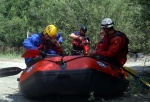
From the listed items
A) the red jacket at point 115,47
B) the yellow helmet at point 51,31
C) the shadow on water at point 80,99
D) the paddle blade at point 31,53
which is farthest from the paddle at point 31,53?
the red jacket at point 115,47

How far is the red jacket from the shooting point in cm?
629

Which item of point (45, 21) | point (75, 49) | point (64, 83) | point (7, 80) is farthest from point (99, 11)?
point (64, 83)

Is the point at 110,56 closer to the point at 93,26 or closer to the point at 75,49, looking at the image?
the point at 75,49

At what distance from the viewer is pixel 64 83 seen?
568 cm

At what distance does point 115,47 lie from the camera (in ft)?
20.6

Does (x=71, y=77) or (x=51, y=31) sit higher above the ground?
(x=51, y=31)

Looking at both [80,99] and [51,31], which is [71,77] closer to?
[80,99]

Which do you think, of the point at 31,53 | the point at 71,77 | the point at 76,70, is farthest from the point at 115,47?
the point at 31,53

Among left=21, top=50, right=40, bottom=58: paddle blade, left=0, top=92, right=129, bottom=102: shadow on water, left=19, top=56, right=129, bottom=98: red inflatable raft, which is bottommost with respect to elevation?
left=0, top=92, right=129, bottom=102: shadow on water

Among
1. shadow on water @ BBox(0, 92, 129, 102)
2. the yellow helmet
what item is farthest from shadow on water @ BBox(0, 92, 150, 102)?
the yellow helmet

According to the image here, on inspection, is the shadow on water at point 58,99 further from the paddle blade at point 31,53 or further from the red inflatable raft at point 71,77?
the paddle blade at point 31,53

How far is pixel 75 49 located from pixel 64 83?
4.14 meters

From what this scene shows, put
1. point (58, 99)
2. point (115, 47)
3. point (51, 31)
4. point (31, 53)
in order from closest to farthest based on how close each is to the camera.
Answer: point (115, 47), point (58, 99), point (31, 53), point (51, 31)

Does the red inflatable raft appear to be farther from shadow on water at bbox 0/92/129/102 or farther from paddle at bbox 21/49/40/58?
paddle at bbox 21/49/40/58
